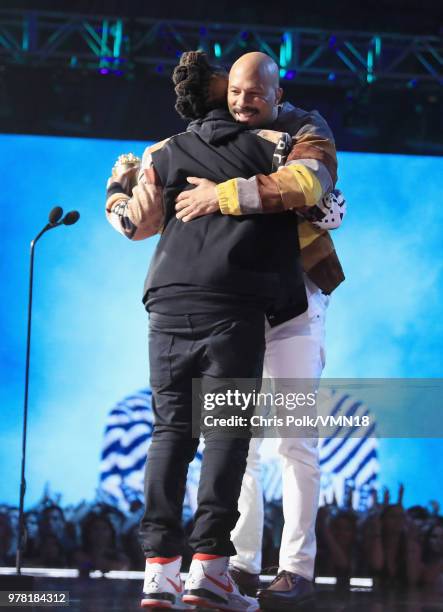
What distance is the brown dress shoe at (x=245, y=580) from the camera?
7.44ft

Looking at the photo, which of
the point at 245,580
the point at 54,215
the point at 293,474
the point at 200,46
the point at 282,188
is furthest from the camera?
the point at 200,46

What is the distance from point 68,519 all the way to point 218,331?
11.1ft

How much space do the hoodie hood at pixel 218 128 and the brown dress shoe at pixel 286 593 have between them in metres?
1.05

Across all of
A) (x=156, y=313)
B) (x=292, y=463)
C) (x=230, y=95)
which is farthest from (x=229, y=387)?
(x=230, y=95)

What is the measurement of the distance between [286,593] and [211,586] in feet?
1.01

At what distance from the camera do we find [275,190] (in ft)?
6.21

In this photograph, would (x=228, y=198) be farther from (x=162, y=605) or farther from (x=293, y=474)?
(x=162, y=605)

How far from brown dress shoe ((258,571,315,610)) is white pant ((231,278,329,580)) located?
0.02 meters

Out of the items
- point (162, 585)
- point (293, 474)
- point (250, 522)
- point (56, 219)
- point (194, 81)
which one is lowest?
point (162, 585)

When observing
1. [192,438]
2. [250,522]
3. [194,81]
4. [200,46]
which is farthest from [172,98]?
[192,438]

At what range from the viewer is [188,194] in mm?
1972

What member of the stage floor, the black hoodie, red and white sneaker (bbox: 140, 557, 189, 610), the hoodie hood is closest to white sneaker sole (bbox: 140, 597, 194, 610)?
red and white sneaker (bbox: 140, 557, 189, 610)

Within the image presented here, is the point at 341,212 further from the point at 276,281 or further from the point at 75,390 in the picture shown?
the point at 75,390

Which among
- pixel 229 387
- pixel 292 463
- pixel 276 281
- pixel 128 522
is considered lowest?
pixel 128 522
